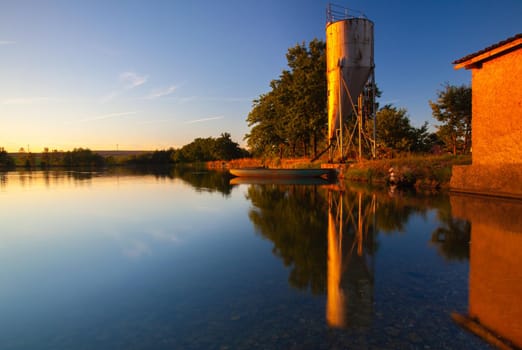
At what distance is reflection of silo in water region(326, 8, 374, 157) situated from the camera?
2256 cm

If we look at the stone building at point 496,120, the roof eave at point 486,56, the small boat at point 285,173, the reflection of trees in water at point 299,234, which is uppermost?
the roof eave at point 486,56

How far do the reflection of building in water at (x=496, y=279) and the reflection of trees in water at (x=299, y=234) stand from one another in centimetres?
162

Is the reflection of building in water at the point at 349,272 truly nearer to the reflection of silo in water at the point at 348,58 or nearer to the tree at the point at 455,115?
the reflection of silo in water at the point at 348,58

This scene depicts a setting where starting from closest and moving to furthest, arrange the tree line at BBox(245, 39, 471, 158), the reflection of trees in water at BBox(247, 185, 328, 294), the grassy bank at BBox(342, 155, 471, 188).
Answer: the reflection of trees in water at BBox(247, 185, 328, 294)
the grassy bank at BBox(342, 155, 471, 188)
the tree line at BBox(245, 39, 471, 158)

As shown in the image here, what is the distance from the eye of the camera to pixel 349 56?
74.4 ft

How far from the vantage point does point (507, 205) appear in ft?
31.1

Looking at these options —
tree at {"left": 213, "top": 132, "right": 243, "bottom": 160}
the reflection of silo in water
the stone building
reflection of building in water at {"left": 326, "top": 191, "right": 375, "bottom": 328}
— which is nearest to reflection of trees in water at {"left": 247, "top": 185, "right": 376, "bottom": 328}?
reflection of building in water at {"left": 326, "top": 191, "right": 375, "bottom": 328}

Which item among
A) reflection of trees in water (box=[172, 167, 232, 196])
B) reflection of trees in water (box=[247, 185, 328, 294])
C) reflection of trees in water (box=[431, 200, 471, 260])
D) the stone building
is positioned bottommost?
reflection of trees in water (box=[172, 167, 232, 196])

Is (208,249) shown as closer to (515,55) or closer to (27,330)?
(27,330)

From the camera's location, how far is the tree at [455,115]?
89.6 ft

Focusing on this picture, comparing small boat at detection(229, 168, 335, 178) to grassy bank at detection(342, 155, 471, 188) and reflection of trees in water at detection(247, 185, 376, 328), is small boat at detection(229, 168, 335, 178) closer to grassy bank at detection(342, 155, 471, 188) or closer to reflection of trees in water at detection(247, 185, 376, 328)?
grassy bank at detection(342, 155, 471, 188)

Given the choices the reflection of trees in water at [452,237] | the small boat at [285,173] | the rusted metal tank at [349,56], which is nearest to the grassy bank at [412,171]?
the small boat at [285,173]

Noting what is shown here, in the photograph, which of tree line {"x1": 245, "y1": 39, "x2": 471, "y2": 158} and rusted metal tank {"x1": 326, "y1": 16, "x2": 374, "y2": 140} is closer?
rusted metal tank {"x1": 326, "y1": 16, "x2": 374, "y2": 140}

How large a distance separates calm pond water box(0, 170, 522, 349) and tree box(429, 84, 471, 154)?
898 inches
